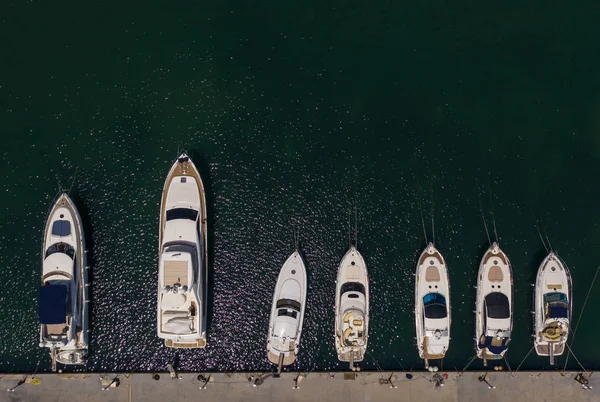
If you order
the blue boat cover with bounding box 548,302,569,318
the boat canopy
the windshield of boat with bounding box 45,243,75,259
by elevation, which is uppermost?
the windshield of boat with bounding box 45,243,75,259

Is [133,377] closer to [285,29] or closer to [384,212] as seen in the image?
[384,212]

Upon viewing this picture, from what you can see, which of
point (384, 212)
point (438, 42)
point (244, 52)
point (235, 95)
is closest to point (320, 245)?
point (384, 212)

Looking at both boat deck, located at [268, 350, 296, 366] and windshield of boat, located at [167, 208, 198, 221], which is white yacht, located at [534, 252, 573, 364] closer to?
boat deck, located at [268, 350, 296, 366]

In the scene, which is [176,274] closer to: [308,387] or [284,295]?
[284,295]

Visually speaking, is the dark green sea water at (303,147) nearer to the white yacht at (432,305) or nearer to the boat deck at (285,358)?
the boat deck at (285,358)

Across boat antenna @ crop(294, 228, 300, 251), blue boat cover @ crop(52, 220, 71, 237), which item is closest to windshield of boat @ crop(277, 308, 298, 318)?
boat antenna @ crop(294, 228, 300, 251)

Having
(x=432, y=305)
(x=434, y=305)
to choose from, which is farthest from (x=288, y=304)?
(x=434, y=305)

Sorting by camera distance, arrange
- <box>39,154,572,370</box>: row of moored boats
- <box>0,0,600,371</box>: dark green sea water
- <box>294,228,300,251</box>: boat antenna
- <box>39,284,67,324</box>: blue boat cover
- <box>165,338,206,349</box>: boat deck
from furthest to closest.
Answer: <box>294,228,300,251</box>: boat antenna
<box>0,0,600,371</box>: dark green sea water
<box>165,338,206,349</box>: boat deck
<box>39,154,572,370</box>: row of moored boats
<box>39,284,67,324</box>: blue boat cover
